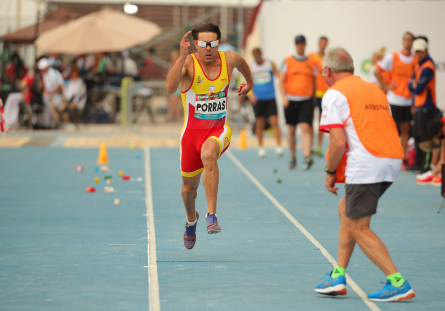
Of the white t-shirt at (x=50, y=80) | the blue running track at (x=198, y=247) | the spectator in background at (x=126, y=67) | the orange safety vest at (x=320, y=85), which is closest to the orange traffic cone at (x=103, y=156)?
the blue running track at (x=198, y=247)

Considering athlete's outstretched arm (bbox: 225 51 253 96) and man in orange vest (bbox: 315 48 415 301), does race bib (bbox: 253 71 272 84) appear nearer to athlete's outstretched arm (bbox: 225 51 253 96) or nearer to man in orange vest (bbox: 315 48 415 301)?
athlete's outstretched arm (bbox: 225 51 253 96)

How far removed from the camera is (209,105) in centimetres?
689

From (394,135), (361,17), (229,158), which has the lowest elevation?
(229,158)

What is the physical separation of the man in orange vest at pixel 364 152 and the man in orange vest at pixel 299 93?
838cm

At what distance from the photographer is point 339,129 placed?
529 cm

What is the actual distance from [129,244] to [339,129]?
304cm

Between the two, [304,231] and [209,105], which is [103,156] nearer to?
[304,231]

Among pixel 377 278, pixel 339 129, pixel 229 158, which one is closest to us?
pixel 339 129

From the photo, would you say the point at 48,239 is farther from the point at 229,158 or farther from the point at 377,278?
the point at 229,158

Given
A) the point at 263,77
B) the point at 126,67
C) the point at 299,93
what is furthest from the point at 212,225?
the point at 126,67

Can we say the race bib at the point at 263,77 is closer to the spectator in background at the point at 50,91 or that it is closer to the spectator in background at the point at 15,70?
the spectator in background at the point at 50,91

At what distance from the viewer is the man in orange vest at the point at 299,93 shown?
13836 millimetres

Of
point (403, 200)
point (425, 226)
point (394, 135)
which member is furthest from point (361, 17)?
point (394, 135)

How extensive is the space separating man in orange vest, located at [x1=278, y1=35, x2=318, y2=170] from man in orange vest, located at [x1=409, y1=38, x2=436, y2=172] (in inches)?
78.8
